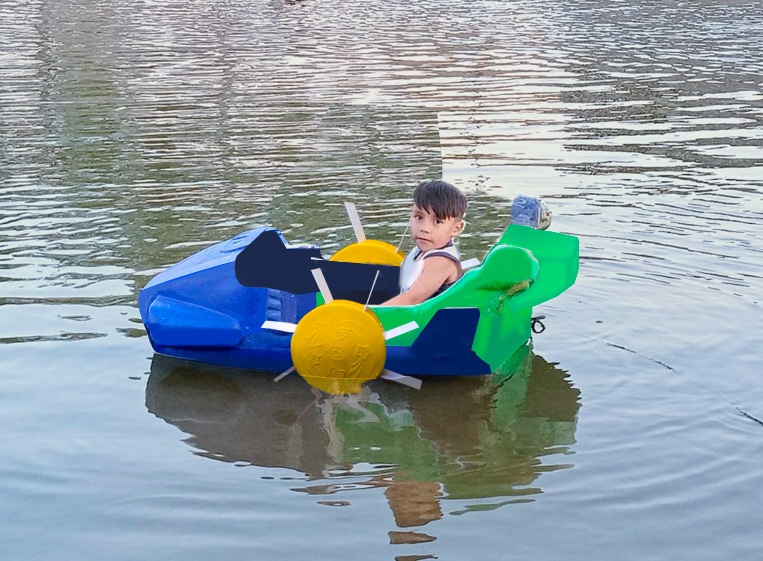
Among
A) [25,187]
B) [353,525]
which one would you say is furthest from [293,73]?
[353,525]

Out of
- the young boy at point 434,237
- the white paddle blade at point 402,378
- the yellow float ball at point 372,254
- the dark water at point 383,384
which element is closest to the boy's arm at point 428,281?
the young boy at point 434,237

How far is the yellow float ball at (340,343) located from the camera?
4.83 m

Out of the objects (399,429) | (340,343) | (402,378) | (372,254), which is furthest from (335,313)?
(372,254)

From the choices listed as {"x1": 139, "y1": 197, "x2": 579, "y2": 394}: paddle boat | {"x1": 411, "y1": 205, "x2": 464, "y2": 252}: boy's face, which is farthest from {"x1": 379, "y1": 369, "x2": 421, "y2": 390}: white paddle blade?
{"x1": 411, "y1": 205, "x2": 464, "y2": 252}: boy's face

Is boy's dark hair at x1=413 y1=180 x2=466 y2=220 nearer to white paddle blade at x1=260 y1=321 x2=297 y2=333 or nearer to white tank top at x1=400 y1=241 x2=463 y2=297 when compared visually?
white tank top at x1=400 y1=241 x2=463 y2=297

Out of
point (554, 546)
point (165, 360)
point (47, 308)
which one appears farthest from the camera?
point (47, 308)

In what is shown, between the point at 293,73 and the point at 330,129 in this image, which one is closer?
the point at 330,129

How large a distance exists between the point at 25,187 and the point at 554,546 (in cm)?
636

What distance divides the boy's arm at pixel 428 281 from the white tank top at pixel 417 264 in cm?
3

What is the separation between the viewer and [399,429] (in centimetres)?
467

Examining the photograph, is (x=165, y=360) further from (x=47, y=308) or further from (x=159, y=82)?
(x=159, y=82)

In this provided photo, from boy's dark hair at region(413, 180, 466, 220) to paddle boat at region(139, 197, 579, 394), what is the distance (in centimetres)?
26

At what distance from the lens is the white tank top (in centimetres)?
A: 518

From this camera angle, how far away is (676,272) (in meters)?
6.56
